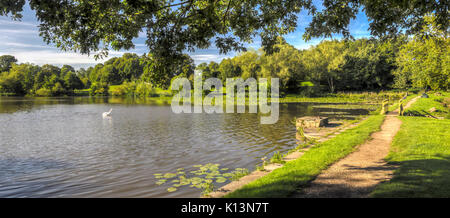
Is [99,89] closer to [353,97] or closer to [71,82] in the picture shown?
[71,82]

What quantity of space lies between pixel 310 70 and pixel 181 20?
5932cm

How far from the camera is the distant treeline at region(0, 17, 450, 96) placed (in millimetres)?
10602

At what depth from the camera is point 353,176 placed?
7102 millimetres

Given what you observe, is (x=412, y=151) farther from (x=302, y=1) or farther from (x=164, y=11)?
(x=164, y=11)

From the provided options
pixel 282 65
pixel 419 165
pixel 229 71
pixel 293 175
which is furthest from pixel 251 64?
pixel 293 175

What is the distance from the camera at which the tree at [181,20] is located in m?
6.74

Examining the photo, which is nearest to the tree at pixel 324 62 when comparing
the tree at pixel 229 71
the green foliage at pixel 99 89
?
the tree at pixel 229 71

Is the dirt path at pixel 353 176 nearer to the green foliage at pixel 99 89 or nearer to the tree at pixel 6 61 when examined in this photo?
the green foliage at pixel 99 89

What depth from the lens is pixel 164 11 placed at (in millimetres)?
9156

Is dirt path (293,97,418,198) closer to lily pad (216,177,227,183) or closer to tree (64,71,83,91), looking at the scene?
lily pad (216,177,227,183)

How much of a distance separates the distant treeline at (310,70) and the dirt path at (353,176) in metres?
4.08
